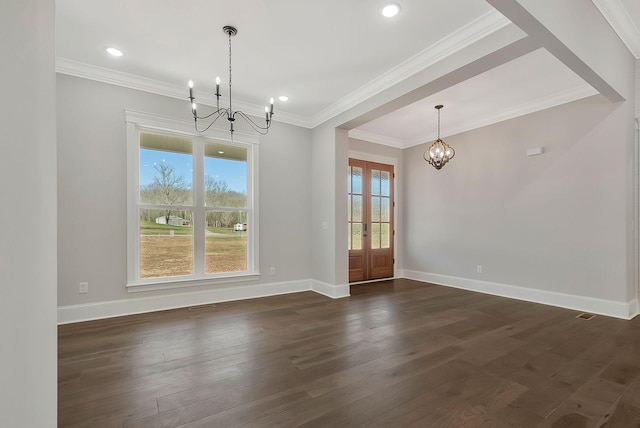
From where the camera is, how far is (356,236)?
6000 mm

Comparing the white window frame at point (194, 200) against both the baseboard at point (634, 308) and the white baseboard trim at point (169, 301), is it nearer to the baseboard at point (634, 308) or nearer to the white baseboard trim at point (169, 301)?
the white baseboard trim at point (169, 301)

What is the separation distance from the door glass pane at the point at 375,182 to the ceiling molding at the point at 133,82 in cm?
265

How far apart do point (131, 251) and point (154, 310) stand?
82 centimetres

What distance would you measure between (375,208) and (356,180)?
2.45ft

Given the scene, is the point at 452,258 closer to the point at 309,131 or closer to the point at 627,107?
the point at 627,107

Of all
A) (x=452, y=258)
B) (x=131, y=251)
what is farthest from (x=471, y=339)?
(x=131, y=251)

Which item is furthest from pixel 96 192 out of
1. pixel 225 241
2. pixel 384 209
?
pixel 384 209

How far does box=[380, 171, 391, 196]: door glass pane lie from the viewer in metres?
6.43

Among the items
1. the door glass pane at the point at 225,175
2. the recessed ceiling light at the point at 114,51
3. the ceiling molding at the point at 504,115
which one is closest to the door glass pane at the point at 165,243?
the door glass pane at the point at 225,175

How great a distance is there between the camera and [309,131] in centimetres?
532

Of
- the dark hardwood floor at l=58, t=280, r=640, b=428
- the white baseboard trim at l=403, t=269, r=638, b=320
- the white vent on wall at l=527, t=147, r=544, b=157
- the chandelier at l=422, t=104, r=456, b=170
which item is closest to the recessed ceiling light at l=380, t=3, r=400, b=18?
the chandelier at l=422, t=104, r=456, b=170

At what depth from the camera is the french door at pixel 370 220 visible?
5973 millimetres

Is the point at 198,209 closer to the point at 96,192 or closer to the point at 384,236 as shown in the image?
the point at 96,192

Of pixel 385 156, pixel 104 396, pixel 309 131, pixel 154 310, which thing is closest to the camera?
pixel 104 396
